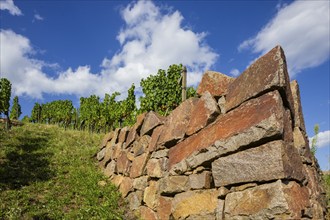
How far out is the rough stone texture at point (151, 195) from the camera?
7516 mm

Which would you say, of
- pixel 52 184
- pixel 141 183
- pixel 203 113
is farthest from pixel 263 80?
pixel 52 184

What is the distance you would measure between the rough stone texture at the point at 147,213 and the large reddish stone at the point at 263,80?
145 inches

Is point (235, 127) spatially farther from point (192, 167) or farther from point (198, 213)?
point (198, 213)

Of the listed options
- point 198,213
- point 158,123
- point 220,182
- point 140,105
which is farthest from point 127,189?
point 140,105

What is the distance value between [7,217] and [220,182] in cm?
600

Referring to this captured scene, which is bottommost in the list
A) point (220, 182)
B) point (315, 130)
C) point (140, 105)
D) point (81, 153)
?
point (220, 182)

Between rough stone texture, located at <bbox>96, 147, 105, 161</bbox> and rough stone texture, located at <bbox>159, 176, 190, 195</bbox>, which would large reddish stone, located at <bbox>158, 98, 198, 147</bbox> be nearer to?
rough stone texture, located at <bbox>159, 176, 190, 195</bbox>

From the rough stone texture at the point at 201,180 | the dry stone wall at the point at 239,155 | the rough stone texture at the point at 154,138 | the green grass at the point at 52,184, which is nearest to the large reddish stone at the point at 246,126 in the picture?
the dry stone wall at the point at 239,155

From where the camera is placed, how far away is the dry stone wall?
435cm

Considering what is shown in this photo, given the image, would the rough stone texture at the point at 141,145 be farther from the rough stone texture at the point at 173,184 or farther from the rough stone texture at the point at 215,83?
the rough stone texture at the point at 215,83

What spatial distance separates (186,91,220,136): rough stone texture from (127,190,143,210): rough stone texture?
297cm

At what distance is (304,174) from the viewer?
465 cm

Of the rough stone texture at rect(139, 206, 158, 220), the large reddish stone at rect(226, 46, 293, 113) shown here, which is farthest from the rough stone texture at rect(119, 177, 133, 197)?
the large reddish stone at rect(226, 46, 293, 113)

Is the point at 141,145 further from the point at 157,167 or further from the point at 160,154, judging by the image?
the point at 157,167
